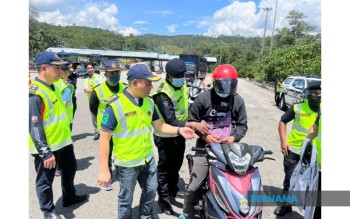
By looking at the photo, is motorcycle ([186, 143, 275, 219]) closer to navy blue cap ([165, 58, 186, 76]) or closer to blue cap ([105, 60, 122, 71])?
navy blue cap ([165, 58, 186, 76])

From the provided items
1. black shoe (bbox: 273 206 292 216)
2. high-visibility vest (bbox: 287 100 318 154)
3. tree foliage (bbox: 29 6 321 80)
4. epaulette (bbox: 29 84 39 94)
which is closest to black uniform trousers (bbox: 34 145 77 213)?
epaulette (bbox: 29 84 39 94)

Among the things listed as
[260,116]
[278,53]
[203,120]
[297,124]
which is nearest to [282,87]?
[260,116]

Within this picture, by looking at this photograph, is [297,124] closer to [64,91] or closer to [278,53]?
[64,91]

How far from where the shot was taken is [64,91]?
17.2 feet

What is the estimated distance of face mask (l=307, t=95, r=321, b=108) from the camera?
3.62 m

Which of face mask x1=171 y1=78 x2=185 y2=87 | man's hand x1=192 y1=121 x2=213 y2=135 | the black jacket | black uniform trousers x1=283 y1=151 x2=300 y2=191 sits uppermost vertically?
face mask x1=171 y1=78 x2=185 y2=87

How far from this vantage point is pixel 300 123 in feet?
12.7

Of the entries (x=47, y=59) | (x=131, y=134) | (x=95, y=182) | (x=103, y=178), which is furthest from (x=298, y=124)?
(x=95, y=182)

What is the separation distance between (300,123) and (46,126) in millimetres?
3318

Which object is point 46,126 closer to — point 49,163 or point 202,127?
point 49,163

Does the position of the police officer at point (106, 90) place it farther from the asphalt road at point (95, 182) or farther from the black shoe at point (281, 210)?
the black shoe at point (281, 210)

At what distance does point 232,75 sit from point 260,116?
1049cm

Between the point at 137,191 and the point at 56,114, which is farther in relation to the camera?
the point at 137,191

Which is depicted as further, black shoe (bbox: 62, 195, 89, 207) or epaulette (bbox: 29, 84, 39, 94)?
black shoe (bbox: 62, 195, 89, 207)
